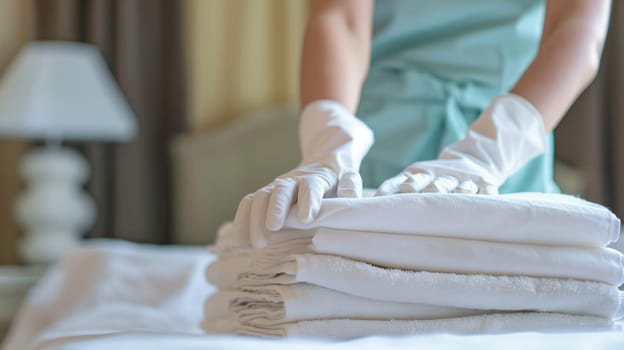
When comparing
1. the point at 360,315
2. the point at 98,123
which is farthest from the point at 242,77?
the point at 360,315

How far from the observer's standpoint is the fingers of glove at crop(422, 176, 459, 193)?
65 cm

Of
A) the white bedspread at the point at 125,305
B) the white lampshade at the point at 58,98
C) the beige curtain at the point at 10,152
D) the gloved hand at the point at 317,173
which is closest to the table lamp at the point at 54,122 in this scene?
the white lampshade at the point at 58,98

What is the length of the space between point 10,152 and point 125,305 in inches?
57.0

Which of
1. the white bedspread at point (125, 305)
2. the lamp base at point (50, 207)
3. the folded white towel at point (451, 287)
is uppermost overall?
the folded white towel at point (451, 287)

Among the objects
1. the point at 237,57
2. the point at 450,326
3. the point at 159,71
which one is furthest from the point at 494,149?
the point at 159,71

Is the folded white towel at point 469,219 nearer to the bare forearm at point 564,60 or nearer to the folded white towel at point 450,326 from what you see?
the folded white towel at point 450,326

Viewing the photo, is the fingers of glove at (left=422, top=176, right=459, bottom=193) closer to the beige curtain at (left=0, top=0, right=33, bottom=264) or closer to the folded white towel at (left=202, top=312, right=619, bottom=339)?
the folded white towel at (left=202, top=312, right=619, bottom=339)

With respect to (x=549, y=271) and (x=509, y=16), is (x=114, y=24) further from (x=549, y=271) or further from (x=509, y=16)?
(x=549, y=271)

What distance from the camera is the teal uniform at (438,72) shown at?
0.97 metres

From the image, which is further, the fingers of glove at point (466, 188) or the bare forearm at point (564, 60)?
the bare forearm at point (564, 60)

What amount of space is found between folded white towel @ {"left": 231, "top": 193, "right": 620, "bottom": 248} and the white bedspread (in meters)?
0.08

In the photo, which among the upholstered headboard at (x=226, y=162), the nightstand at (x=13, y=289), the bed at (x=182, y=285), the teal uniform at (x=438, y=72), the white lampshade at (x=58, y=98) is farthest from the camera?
the upholstered headboard at (x=226, y=162)

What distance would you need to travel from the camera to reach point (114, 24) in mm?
2656

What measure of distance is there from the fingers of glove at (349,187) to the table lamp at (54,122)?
188 cm
